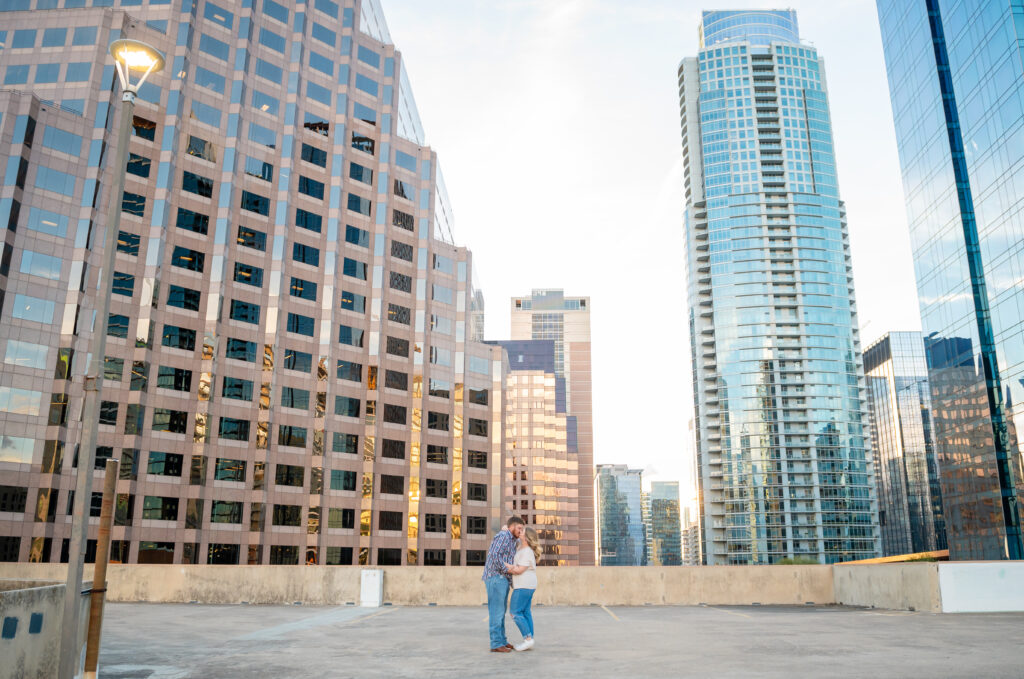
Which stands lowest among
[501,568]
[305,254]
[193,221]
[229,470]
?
[501,568]

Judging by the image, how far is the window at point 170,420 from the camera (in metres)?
68.6

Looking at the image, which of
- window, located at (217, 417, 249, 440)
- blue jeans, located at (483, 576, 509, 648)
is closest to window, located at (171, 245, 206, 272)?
window, located at (217, 417, 249, 440)

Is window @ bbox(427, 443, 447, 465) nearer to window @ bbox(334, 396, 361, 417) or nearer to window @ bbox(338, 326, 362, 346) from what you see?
window @ bbox(334, 396, 361, 417)

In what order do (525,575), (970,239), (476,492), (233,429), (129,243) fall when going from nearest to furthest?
(525,575), (129,243), (970,239), (233,429), (476,492)

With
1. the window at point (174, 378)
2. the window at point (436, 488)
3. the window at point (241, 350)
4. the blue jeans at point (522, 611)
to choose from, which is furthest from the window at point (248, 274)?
the blue jeans at point (522, 611)

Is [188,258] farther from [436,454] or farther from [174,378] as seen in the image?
[436,454]

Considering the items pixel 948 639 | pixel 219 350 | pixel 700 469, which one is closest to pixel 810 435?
pixel 700 469

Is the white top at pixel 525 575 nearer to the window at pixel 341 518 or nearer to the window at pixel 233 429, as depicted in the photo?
the window at pixel 233 429

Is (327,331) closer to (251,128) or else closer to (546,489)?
(251,128)

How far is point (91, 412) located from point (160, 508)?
6728cm

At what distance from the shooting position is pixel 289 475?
249 feet

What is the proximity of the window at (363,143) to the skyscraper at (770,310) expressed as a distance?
4133 inches

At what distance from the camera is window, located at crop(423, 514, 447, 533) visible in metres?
85.4

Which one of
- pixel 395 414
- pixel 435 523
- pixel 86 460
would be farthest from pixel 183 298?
pixel 86 460
